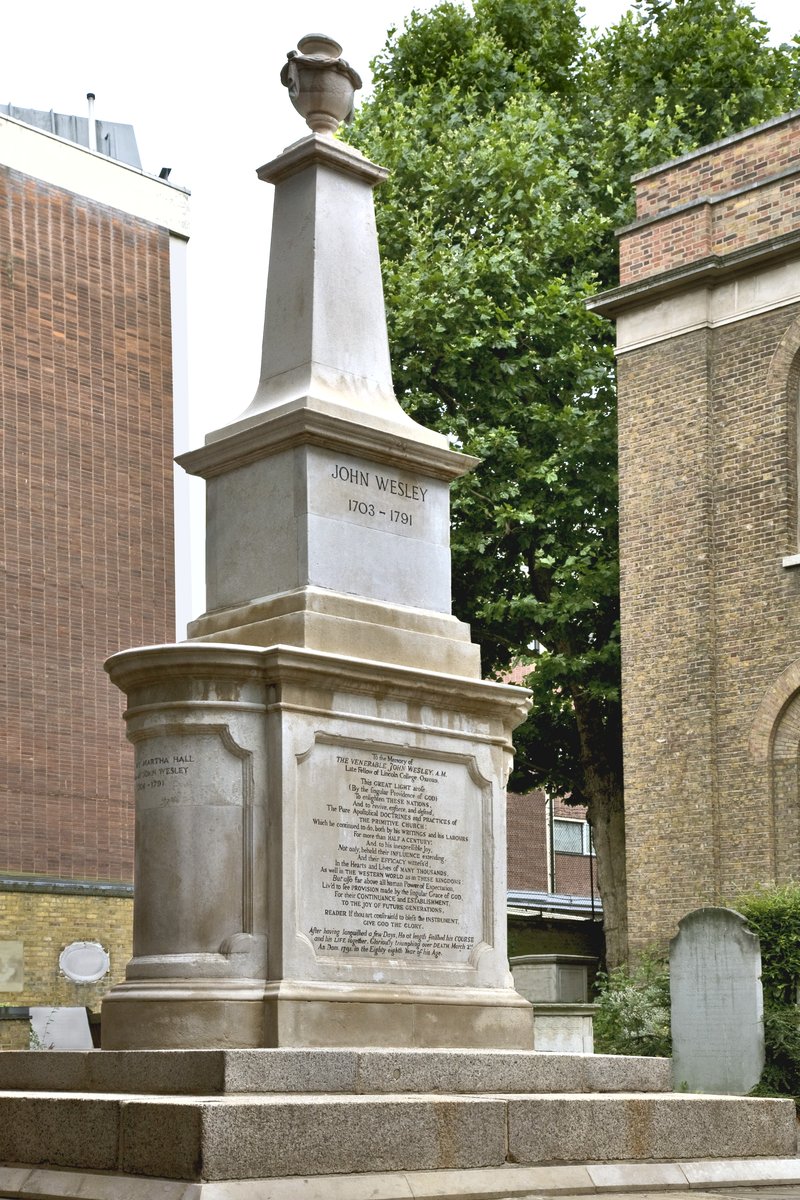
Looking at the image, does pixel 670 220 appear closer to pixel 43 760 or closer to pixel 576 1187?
pixel 43 760

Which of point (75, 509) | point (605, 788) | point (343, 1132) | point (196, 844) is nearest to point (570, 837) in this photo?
point (605, 788)

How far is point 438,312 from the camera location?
25516 mm

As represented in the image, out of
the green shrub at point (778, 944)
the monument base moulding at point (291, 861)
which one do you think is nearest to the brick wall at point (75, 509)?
the green shrub at point (778, 944)

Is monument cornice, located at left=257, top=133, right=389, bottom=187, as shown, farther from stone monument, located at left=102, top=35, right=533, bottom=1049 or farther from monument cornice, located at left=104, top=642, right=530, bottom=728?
monument cornice, located at left=104, top=642, right=530, bottom=728

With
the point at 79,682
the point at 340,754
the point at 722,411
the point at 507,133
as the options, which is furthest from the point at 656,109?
the point at 340,754

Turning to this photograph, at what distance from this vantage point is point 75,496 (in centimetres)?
2711

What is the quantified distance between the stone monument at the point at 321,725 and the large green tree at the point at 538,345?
558 inches

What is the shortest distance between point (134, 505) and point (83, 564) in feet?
5.02

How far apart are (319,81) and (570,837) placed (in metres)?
35.0

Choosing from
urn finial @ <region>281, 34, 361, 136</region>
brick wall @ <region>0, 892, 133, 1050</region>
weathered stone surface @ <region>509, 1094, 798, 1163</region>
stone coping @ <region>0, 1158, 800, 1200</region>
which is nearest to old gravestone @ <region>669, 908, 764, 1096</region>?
weathered stone surface @ <region>509, 1094, 798, 1163</region>

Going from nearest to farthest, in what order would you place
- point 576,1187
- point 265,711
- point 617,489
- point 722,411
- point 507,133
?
point 576,1187 < point 265,711 < point 722,411 < point 617,489 < point 507,133

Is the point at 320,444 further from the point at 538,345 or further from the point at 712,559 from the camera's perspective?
the point at 538,345

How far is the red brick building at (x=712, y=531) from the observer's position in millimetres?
20516

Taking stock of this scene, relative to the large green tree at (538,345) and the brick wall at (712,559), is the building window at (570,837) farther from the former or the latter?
the brick wall at (712,559)
